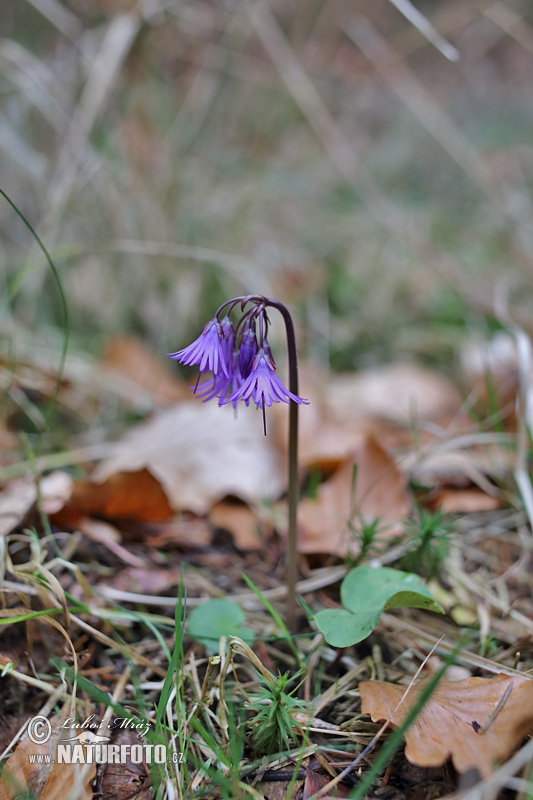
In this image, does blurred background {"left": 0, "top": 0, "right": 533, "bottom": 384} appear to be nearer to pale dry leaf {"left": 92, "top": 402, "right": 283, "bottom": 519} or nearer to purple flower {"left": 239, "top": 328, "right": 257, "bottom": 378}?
pale dry leaf {"left": 92, "top": 402, "right": 283, "bottom": 519}

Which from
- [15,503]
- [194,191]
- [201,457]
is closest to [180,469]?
[201,457]

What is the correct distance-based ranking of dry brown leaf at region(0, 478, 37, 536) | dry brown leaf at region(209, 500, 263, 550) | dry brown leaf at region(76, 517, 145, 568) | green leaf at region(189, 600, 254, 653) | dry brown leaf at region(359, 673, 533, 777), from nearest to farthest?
1. dry brown leaf at region(359, 673, 533, 777)
2. green leaf at region(189, 600, 254, 653)
3. dry brown leaf at region(0, 478, 37, 536)
4. dry brown leaf at region(76, 517, 145, 568)
5. dry brown leaf at region(209, 500, 263, 550)

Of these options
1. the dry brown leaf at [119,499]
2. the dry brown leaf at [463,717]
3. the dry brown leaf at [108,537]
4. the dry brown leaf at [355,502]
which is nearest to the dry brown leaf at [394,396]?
the dry brown leaf at [355,502]

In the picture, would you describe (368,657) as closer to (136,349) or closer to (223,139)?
(136,349)

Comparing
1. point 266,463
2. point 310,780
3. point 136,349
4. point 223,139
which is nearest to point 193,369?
point 136,349

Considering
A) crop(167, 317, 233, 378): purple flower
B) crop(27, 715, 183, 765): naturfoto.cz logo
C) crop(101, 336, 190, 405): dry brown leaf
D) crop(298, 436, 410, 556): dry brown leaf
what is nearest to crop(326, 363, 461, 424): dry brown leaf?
crop(298, 436, 410, 556): dry brown leaf
